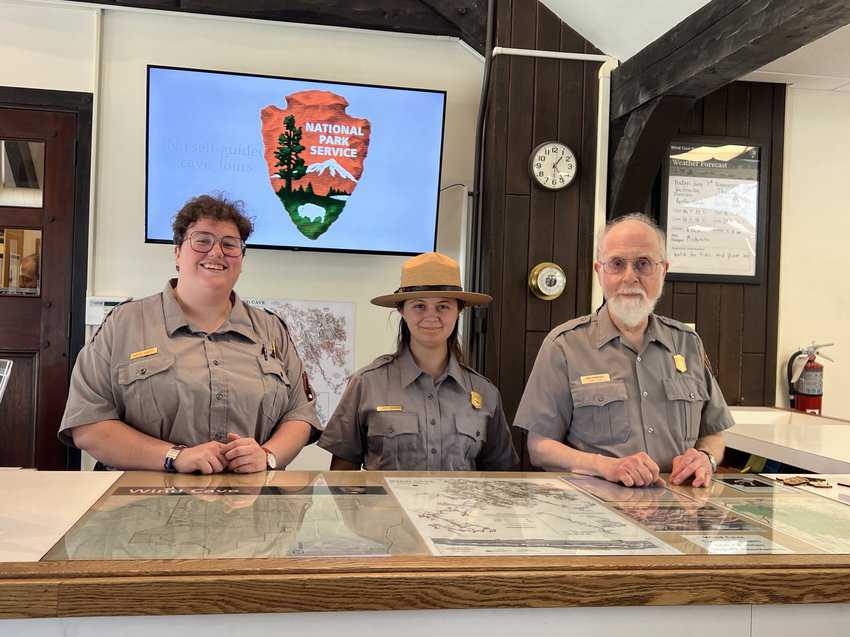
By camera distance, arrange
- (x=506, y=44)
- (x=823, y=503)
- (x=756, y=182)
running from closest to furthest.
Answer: (x=823, y=503)
(x=506, y=44)
(x=756, y=182)

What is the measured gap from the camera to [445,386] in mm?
2350

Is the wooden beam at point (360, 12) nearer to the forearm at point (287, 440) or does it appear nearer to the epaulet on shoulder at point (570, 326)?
the epaulet on shoulder at point (570, 326)

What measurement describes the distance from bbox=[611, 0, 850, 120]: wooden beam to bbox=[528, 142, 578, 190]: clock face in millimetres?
301

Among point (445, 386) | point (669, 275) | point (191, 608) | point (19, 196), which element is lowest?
point (191, 608)

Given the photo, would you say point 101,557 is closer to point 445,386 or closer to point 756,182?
point 445,386

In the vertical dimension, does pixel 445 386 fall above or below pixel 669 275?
below

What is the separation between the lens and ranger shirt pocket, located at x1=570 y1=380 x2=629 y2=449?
6.91 feet

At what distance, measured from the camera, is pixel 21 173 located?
3.67 meters

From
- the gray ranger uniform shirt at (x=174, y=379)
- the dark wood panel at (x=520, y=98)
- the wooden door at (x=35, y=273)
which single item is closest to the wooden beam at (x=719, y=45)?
the dark wood panel at (x=520, y=98)

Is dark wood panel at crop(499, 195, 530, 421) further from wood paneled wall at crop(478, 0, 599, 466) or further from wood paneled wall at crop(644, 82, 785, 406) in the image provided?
wood paneled wall at crop(644, 82, 785, 406)

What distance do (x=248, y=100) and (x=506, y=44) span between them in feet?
4.05

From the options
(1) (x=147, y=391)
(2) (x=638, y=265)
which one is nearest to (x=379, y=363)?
(1) (x=147, y=391)

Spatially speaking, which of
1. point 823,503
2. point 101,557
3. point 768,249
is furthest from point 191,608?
point 768,249

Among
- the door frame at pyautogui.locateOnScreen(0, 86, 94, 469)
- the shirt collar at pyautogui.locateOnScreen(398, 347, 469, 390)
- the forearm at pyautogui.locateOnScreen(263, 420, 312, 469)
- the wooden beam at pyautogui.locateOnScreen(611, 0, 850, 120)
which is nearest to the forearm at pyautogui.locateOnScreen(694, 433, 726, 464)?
the shirt collar at pyautogui.locateOnScreen(398, 347, 469, 390)
